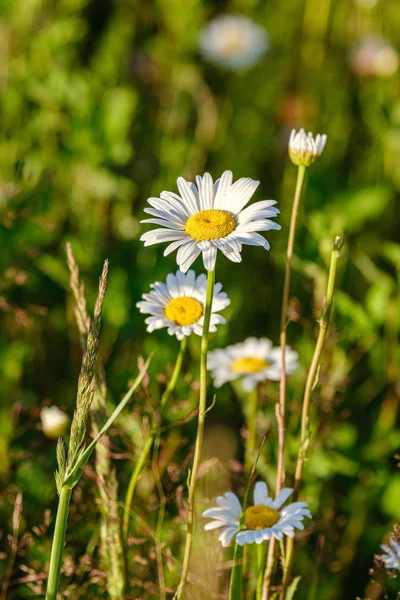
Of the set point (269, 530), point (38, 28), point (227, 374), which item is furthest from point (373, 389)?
point (38, 28)

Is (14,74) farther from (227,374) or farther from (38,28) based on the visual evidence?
(227,374)

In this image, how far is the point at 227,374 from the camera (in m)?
1.25

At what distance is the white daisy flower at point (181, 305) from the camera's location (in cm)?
92

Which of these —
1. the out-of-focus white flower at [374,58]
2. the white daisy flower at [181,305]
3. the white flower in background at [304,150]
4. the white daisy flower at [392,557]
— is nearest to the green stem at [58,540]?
the white daisy flower at [181,305]

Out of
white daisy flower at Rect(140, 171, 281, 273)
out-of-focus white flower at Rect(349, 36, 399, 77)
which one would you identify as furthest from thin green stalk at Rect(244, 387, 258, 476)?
out-of-focus white flower at Rect(349, 36, 399, 77)

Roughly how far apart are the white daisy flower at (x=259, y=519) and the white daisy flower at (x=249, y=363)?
0.32 metres

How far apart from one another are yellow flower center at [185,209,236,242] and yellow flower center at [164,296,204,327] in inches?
6.0

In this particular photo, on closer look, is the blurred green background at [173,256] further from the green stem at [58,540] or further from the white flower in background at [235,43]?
the green stem at [58,540]

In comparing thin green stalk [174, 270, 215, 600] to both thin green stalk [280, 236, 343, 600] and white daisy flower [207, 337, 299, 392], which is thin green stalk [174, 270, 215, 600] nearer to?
thin green stalk [280, 236, 343, 600]

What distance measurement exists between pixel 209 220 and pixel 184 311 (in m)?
0.17

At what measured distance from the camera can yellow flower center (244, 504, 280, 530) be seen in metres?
0.82

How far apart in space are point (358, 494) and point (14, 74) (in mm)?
1714

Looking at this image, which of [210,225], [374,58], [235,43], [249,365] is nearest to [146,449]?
[210,225]

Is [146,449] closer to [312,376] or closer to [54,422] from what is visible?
[312,376]
